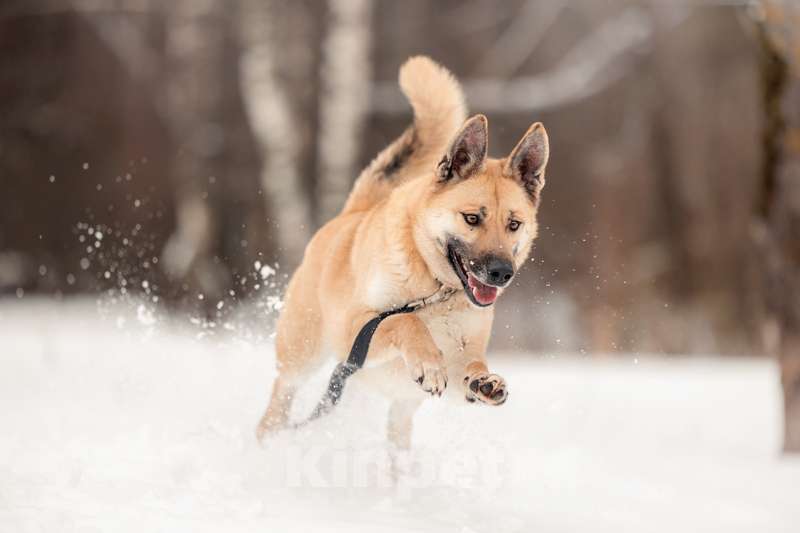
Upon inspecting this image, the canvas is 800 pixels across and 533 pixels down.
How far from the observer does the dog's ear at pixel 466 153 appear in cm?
336

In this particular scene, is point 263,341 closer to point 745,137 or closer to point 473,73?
point 473,73

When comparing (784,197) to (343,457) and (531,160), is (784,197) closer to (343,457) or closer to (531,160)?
(531,160)

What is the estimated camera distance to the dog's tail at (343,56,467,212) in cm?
402

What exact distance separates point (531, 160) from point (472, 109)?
7.72 metres

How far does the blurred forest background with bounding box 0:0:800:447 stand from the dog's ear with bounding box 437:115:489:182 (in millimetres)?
6081

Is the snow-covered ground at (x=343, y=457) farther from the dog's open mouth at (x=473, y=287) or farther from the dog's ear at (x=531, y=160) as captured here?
the dog's ear at (x=531, y=160)

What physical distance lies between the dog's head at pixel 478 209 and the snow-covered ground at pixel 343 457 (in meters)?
0.74

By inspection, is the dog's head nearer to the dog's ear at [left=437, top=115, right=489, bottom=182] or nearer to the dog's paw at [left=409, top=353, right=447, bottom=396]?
the dog's ear at [left=437, top=115, right=489, bottom=182]

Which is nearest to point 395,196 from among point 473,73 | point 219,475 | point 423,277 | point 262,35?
point 423,277

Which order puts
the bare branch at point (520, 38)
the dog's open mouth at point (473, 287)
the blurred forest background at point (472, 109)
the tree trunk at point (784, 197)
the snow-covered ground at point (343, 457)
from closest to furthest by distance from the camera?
the snow-covered ground at point (343, 457)
the dog's open mouth at point (473, 287)
the tree trunk at point (784, 197)
the blurred forest background at point (472, 109)
the bare branch at point (520, 38)

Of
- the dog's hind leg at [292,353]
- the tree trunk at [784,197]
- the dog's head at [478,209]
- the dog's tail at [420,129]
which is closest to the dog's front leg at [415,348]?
the dog's head at [478,209]

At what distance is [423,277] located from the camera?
3.51 meters

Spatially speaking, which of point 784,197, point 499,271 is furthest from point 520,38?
point 499,271

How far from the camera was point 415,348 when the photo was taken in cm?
324
